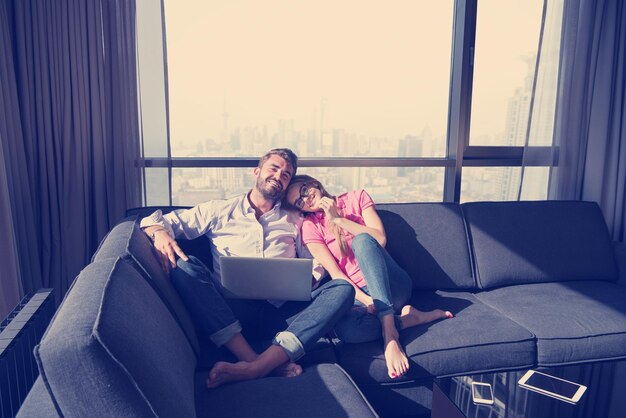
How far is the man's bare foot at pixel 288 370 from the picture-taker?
5.16 feet

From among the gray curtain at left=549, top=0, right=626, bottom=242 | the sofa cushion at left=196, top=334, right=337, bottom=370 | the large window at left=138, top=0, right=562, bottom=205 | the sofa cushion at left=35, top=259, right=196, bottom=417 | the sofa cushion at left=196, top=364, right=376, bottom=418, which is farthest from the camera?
the gray curtain at left=549, top=0, right=626, bottom=242

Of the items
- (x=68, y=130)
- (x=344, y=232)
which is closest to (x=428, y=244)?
(x=344, y=232)

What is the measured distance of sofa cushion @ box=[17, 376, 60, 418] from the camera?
3.68 ft

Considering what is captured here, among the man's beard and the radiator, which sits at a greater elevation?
the man's beard

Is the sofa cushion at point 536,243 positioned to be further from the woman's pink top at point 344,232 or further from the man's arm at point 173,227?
the man's arm at point 173,227

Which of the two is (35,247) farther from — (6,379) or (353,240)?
(353,240)

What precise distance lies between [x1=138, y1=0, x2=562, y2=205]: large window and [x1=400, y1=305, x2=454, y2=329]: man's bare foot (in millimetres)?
1114

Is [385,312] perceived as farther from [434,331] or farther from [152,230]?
[152,230]

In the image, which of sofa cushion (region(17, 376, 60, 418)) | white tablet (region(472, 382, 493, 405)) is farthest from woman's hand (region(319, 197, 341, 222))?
sofa cushion (region(17, 376, 60, 418))

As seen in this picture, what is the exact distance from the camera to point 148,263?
63.1 inches

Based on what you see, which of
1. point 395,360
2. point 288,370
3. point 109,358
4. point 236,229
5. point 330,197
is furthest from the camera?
point 330,197

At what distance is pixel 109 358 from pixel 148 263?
0.71m

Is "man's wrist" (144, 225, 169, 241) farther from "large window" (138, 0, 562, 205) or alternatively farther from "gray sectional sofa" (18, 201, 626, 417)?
"large window" (138, 0, 562, 205)

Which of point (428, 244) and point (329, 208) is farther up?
point (329, 208)
